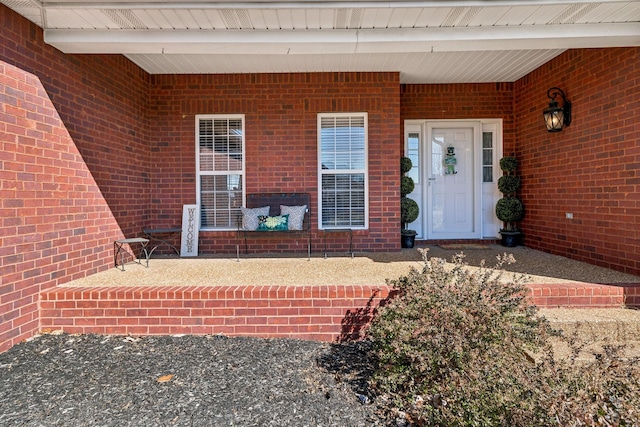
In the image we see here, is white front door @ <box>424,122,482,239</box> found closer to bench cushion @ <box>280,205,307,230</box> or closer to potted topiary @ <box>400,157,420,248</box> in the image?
potted topiary @ <box>400,157,420,248</box>

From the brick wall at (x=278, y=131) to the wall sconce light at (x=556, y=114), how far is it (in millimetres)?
1884

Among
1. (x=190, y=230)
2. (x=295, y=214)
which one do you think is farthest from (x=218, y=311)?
(x=190, y=230)

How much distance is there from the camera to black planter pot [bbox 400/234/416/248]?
5.56 meters

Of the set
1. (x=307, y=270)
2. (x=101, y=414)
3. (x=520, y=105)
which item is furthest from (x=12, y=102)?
(x=520, y=105)

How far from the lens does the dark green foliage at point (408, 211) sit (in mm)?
5599

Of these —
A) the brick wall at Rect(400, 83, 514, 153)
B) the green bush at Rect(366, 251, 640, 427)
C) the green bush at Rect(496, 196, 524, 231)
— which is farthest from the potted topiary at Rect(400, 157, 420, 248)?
the green bush at Rect(366, 251, 640, 427)

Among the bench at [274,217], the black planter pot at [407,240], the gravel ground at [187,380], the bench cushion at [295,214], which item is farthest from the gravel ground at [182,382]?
the black planter pot at [407,240]

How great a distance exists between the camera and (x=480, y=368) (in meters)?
2.02

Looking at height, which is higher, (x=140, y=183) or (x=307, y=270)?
(x=140, y=183)

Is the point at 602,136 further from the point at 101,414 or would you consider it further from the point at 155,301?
the point at 101,414

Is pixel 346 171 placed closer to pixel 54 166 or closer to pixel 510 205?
pixel 510 205

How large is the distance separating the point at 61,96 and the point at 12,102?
0.61 meters

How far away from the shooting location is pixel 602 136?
161 inches

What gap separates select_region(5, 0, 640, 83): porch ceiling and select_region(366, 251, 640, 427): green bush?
2.11 metres
